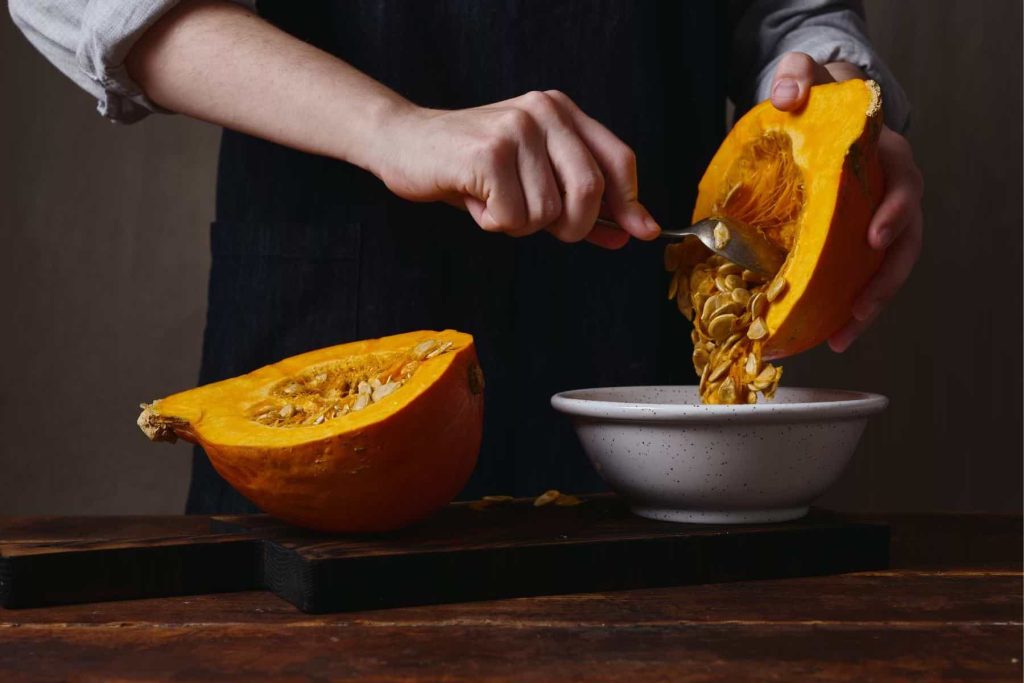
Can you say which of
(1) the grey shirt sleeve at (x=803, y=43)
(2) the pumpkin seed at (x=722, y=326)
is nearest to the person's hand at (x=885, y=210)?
(2) the pumpkin seed at (x=722, y=326)

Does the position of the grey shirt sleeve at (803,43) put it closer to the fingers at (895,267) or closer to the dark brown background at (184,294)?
the fingers at (895,267)

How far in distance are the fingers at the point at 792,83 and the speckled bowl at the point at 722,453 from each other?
9.5 inches

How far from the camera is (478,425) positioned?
938 mm

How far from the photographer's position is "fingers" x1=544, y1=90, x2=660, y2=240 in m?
0.95

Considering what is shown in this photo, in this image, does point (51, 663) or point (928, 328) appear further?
point (928, 328)

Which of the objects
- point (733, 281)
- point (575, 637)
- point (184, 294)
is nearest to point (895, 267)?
point (733, 281)

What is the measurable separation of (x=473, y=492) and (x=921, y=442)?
809 millimetres

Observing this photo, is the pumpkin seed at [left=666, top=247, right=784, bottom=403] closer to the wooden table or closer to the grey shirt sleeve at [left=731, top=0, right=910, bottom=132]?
the wooden table

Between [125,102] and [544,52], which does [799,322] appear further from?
[125,102]

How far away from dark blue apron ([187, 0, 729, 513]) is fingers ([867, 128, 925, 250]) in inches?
11.7

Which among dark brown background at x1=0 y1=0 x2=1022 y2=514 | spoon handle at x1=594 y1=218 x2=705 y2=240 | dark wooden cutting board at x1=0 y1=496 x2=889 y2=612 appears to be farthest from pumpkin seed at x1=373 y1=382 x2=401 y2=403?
dark brown background at x1=0 y1=0 x2=1022 y2=514

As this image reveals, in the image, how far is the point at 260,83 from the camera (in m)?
1.04

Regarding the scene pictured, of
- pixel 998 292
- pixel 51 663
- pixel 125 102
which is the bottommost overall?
pixel 51 663

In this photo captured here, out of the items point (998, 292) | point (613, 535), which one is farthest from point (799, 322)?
point (998, 292)
